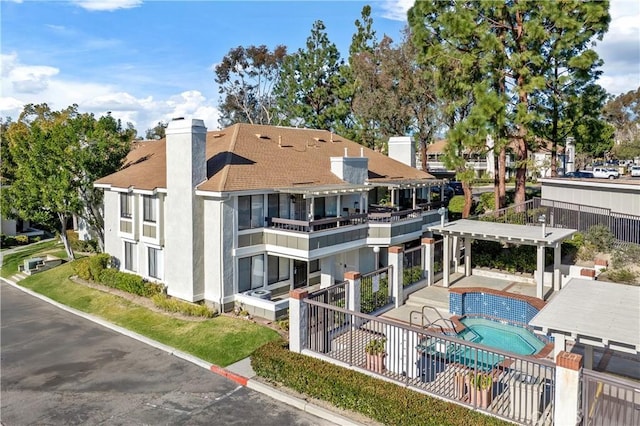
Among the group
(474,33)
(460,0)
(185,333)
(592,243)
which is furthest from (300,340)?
(460,0)

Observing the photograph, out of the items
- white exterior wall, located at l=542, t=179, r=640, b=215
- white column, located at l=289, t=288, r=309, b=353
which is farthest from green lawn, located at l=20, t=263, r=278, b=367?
white exterior wall, located at l=542, t=179, r=640, b=215

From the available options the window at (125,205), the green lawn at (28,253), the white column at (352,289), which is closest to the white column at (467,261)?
the white column at (352,289)

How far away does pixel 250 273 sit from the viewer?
21.4 metres

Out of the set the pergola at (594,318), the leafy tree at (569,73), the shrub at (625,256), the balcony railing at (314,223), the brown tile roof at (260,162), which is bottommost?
the shrub at (625,256)

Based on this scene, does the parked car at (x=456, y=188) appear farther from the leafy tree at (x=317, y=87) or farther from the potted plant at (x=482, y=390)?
the potted plant at (x=482, y=390)

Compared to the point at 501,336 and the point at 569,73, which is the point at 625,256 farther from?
the point at 569,73

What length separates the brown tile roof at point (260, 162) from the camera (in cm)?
2202

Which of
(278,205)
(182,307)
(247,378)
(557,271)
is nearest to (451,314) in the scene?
(557,271)

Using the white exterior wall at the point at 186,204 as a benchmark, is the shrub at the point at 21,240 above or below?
below

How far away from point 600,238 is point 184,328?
2195cm

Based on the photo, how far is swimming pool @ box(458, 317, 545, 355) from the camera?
17.2 metres

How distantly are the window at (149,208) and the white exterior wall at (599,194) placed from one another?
2617cm

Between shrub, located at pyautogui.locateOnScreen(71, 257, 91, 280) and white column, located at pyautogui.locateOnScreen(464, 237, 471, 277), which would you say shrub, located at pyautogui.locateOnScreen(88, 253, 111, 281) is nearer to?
shrub, located at pyautogui.locateOnScreen(71, 257, 91, 280)

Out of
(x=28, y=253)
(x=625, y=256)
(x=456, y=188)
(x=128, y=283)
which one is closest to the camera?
(x=625, y=256)
